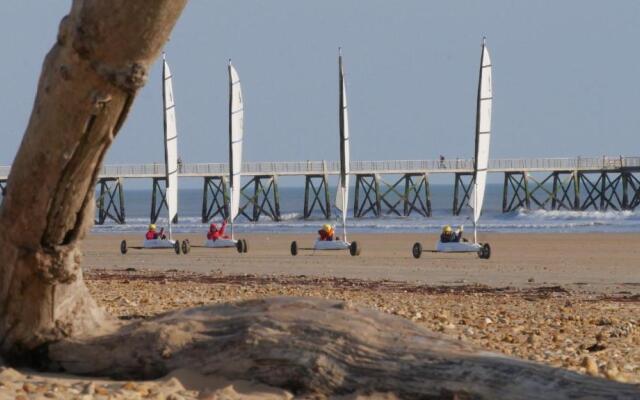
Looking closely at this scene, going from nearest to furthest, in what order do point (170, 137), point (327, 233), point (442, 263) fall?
1. point (442, 263)
2. point (327, 233)
3. point (170, 137)

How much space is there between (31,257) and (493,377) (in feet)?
8.62

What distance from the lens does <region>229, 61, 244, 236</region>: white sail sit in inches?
1686

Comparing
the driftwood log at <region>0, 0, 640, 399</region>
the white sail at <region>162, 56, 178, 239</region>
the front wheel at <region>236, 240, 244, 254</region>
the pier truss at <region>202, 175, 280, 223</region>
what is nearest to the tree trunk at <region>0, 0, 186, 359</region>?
the driftwood log at <region>0, 0, 640, 399</region>

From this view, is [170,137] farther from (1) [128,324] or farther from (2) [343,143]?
(1) [128,324]

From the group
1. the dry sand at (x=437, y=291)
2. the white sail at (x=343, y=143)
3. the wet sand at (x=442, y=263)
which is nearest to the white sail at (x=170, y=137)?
the wet sand at (x=442, y=263)

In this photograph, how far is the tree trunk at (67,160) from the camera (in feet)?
18.5

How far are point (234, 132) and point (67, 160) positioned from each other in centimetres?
3753

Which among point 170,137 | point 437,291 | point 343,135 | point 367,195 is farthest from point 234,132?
point 367,195

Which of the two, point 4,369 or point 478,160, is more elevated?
point 478,160

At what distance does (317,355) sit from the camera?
650cm

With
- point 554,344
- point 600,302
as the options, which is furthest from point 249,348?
point 600,302

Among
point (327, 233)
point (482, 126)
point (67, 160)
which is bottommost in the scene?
point (327, 233)

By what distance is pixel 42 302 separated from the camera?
7.09 m

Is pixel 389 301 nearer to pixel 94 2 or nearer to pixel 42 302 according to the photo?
pixel 42 302
